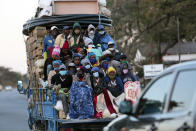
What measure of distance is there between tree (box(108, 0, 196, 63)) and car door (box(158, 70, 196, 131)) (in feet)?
112

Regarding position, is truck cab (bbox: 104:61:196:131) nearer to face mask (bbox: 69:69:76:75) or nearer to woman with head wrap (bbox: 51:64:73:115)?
woman with head wrap (bbox: 51:64:73:115)

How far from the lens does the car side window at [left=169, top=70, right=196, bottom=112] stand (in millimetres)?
4918

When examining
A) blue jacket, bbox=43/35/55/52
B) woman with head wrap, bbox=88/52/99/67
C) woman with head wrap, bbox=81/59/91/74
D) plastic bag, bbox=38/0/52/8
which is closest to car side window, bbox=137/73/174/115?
woman with head wrap, bbox=81/59/91/74

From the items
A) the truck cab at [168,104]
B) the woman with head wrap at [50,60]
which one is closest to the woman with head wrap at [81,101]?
the woman with head wrap at [50,60]

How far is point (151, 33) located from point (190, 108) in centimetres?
4098

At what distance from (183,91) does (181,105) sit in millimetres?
140

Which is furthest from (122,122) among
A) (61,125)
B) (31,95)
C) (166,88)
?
(31,95)

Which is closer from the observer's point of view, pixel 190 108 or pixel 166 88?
pixel 190 108

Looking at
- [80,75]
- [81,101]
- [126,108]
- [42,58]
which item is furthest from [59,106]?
[126,108]

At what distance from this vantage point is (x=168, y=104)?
5301 mm

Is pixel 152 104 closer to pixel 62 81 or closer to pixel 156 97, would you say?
pixel 156 97

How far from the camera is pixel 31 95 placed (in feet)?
40.2

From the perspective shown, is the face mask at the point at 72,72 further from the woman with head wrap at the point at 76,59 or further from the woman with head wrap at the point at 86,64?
the woman with head wrap at the point at 76,59

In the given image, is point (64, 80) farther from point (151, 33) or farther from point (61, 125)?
point (151, 33)
